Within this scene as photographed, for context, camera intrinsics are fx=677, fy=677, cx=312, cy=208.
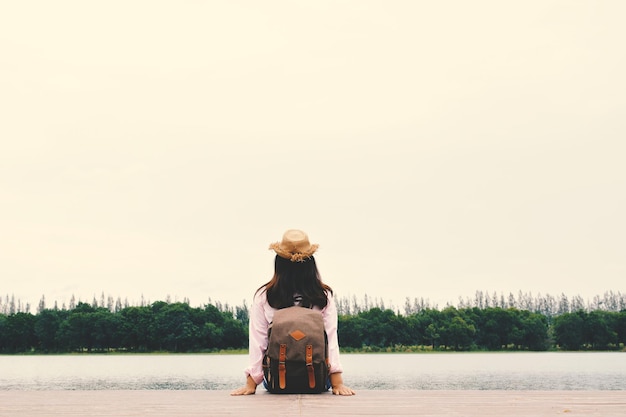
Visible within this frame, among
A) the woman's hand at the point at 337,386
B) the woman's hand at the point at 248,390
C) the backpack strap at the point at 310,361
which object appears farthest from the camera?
the woman's hand at the point at 248,390

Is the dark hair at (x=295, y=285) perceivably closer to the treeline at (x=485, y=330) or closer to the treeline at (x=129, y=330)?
the treeline at (x=129, y=330)

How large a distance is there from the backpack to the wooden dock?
163mm

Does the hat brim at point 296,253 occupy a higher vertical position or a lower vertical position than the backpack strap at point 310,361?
higher

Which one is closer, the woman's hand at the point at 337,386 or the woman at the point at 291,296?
the woman's hand at the point at 337,386

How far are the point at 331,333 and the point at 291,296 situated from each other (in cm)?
50

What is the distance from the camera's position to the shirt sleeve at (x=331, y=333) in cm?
621

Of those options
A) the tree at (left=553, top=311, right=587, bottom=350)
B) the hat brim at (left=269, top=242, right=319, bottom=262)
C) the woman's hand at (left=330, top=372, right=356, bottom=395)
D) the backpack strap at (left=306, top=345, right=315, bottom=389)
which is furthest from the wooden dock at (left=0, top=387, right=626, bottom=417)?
the tree at (left=553, top=311, right=587, bottom=350)

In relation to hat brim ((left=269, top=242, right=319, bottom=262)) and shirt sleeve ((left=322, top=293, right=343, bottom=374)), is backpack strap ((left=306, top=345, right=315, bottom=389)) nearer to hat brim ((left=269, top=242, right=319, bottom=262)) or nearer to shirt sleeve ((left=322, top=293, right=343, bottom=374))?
shirt sleeve ((left=322, top=293, right=343, bottom=374))

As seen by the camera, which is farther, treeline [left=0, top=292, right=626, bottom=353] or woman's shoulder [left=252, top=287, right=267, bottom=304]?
treeline [left=0, top=292, right=626, bottom=353]

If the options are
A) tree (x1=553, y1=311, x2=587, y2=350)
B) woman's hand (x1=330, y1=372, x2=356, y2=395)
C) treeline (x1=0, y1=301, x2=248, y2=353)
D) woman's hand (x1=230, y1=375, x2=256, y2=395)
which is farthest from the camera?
tree (x1=553, y1=311, x2=587, y2=350)

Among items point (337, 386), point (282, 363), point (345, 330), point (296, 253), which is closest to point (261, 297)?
point (296, 253)

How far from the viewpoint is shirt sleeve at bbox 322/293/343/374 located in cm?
621

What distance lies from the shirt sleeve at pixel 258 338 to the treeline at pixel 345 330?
328 feet

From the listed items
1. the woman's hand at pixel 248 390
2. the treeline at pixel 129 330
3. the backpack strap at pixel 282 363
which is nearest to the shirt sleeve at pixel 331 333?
the backpack strap at pixel 282 363
